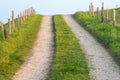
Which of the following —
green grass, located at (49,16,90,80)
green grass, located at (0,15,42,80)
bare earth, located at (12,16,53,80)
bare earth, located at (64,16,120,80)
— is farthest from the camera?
green grass, located at (0,15,42,80)

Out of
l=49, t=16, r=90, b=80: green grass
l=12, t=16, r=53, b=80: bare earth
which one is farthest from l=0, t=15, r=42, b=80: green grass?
l=49, t=16, r=90, b=80: green grass

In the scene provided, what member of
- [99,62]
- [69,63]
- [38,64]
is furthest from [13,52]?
[99,62]

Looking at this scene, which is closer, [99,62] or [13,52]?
[99,62]

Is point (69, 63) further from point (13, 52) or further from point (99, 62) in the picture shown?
point (13, 52)

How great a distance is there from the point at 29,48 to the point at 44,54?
2.01 m

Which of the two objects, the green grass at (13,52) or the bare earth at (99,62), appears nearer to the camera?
the bare earth at (99,62)

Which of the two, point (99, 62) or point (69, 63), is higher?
point (69, 63)

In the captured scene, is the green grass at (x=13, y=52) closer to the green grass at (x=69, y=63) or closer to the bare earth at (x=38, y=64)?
the bare earth at (x=38, y=64)

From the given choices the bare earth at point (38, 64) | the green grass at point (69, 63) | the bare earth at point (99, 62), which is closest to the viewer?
the green grass at point (69, 63)

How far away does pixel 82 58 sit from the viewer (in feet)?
58.1

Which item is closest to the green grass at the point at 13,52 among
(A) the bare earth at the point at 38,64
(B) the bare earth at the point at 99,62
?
(A) the bare earth at the point at 38,64

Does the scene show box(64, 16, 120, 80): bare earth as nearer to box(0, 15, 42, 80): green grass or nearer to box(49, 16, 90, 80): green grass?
box(49, 16, 90, 80): green grass

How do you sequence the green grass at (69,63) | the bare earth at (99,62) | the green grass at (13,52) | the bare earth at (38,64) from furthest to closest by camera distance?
the green grass at (13,52) < the bare earth at (38,64) < the bare earth at (99,62) < the green grass at (69,63)

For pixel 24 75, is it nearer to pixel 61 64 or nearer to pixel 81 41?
pixel 61 64
